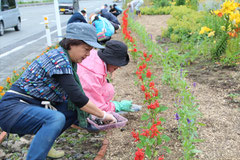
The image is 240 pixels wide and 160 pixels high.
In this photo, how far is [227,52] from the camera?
4.34m

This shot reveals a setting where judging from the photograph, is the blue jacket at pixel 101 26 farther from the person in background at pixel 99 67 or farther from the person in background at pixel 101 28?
the person in background at pixel 99 67

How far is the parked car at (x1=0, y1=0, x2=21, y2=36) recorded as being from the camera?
405 inches

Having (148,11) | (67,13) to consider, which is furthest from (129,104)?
(67,13)

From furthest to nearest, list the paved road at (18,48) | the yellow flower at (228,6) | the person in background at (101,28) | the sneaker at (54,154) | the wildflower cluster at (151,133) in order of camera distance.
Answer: the person in background at (101,28) → the paved road at (18,48) → the yellow flower at (228,6) → the sneaker at (54,154) → the wildflower cluster at (151,133)

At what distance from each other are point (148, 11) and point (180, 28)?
7.62m

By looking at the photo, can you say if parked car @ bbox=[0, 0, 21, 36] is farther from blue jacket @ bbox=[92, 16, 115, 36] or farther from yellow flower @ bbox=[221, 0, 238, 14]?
yellow flower @ bbox=[221, 0, 238, 14]

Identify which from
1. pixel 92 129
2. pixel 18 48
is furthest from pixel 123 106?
pixel 18 48

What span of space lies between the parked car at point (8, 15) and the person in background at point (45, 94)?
9.10 meters

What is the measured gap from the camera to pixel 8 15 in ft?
35.1

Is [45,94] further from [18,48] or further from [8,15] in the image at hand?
[8,15]

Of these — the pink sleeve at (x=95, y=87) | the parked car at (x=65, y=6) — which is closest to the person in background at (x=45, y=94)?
the pink sleeve at (x=95, y=87)

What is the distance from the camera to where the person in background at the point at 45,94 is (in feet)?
6.46

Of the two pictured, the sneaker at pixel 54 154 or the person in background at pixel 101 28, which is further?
the person in background at pixel 101 28

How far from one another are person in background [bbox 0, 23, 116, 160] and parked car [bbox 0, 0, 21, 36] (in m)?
9.10
